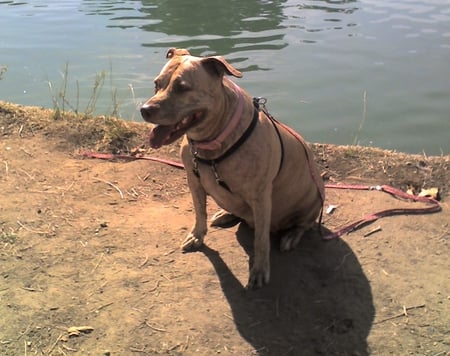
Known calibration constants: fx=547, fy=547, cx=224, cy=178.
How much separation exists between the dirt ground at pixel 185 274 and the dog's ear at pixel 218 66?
1314mm

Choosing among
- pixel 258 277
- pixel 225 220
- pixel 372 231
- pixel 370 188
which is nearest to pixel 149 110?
pixel 258 277

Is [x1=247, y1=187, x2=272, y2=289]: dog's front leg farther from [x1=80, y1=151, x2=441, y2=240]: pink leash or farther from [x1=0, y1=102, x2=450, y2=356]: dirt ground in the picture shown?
[x1=80, y1=151, x2=441, y2=240]: pink leash

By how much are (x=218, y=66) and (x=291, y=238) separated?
1.44 m

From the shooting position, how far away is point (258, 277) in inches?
137

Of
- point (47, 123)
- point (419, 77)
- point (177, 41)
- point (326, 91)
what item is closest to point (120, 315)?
point (47, 123)

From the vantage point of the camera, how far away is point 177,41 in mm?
11305

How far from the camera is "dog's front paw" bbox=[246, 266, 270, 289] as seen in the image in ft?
11.4

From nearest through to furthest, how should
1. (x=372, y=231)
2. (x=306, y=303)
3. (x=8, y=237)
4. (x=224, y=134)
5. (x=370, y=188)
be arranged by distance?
1. (x=224, y=134)
2. (x=306, y=303)
3. (x=8, y=237)
4. (x=372, y=231)
5. (x=370, y=188)

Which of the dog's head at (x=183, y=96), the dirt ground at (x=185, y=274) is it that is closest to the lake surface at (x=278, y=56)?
the dirt ground at (x=185, y=274)

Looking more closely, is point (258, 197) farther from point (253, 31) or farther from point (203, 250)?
point (253, 31)

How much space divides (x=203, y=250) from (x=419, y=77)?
21.4 ft

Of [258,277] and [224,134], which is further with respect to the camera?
[258,277]

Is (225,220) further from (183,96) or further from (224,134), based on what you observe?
(183,96)

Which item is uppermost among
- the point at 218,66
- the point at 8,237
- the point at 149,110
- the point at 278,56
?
the point at 218,66
